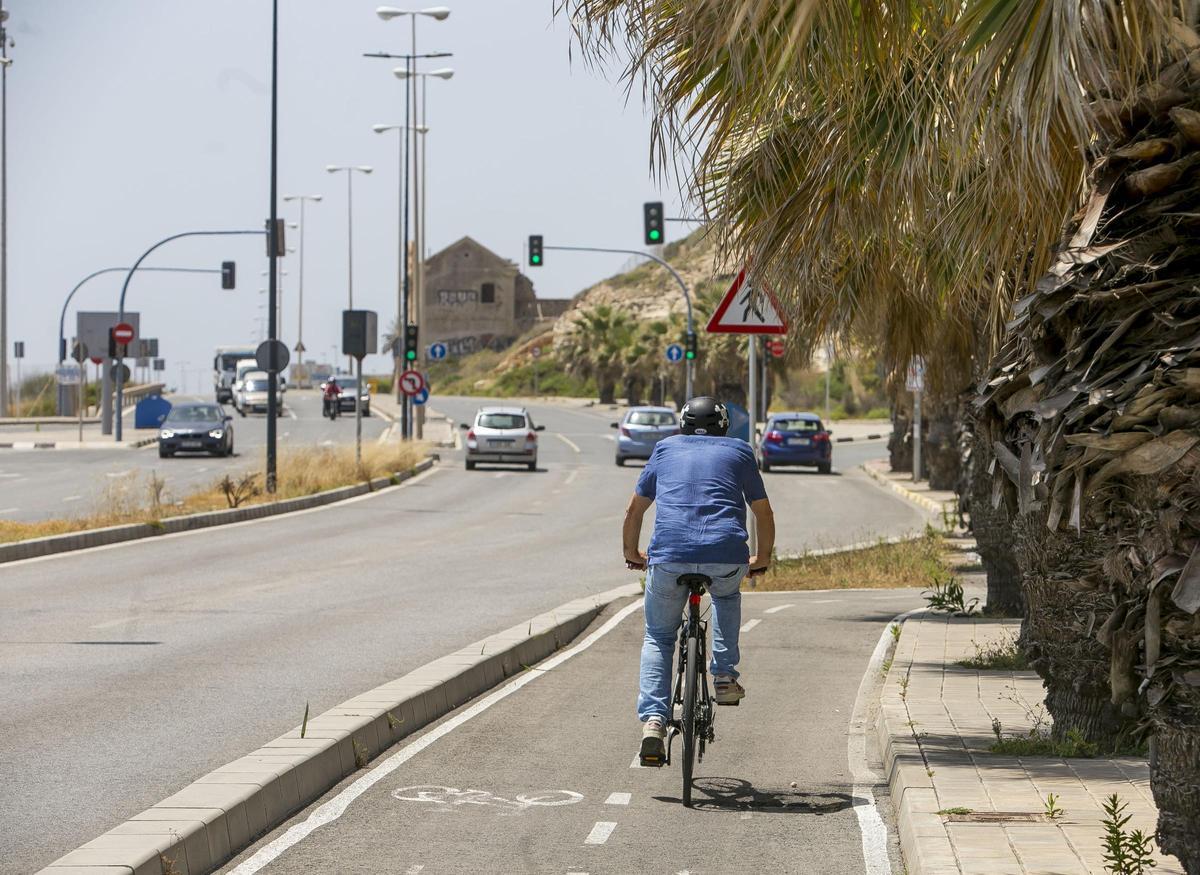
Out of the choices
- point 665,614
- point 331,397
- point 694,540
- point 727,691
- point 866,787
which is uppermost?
point 694,540

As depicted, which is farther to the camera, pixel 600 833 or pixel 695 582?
pixel 695 582

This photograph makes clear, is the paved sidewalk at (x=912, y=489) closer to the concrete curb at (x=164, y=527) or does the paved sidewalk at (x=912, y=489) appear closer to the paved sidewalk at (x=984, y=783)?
the concrete curb at (x=164, y=527)

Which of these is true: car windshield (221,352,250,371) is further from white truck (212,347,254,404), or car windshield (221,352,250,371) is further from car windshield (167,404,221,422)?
car windshield (167,404,221,422)

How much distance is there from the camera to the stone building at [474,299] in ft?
486

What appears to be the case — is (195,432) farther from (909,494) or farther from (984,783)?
(984,783)

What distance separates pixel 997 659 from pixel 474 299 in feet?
459

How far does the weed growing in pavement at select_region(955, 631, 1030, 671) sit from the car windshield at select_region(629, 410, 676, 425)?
34.7 meters

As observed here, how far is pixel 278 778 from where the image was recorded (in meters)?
7.39

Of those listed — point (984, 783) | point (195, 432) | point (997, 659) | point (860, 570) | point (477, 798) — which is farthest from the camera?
point (195, 432)

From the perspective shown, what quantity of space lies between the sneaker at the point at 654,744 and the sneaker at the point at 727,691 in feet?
1.62

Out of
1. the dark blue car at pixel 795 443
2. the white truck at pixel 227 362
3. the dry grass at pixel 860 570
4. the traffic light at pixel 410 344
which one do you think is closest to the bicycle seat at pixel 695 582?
the dry grass at pixel 860 570

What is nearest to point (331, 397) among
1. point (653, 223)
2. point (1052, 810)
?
point (653, 223)

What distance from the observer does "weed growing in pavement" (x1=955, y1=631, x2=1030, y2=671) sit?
11.6 meters

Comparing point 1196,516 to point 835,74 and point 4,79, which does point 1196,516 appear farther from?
point 4,79
